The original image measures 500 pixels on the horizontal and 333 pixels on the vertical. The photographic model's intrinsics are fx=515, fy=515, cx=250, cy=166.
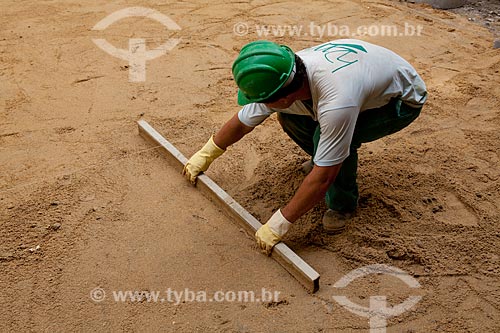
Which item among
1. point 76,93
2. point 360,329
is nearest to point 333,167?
point 360,329

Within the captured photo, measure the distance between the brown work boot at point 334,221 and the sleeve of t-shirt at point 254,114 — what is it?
58 cm

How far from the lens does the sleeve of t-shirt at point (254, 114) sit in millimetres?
2539

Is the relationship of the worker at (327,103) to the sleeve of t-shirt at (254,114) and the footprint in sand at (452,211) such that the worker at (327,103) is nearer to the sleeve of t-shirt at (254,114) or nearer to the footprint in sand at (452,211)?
the sleeve of t-shirt at (254,114)

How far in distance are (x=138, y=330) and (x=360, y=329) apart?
2.92 feet

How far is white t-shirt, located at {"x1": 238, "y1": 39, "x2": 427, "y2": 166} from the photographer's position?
2.08m

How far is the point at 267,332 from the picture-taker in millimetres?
2051

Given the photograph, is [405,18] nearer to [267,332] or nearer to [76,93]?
[76,93]

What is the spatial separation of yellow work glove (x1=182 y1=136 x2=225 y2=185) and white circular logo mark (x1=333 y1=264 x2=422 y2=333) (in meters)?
0.98

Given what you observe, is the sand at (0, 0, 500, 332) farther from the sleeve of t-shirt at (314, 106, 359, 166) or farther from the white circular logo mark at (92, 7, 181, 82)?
the sleeve of t-shirt at (314, 106, 359, 166)

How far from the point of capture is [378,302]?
85.4 inches

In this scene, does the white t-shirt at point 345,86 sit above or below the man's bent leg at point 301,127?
above

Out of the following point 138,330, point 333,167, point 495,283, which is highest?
point 333,167

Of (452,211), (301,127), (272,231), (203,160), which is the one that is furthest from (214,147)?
(452,211)

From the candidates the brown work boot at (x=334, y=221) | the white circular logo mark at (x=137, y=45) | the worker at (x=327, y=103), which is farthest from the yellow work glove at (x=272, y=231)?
the white circular logo mark at (x=137, y=45)
